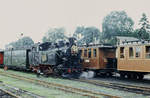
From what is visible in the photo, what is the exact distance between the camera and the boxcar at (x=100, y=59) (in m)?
17.4

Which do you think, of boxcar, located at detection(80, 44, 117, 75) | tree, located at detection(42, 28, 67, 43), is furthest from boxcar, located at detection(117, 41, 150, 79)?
tree, located at detection(42, 28, 67, 43)

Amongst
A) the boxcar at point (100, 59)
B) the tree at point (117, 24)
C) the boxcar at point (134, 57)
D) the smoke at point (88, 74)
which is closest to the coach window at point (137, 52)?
the boxcar at point (134, 57)

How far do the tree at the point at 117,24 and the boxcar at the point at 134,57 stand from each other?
189 ft

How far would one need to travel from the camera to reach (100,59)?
57.1 feet

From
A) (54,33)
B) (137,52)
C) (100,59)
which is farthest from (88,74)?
(54,33)

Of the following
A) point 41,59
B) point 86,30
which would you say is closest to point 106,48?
point 41,59

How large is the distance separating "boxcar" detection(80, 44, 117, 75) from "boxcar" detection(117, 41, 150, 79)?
6.26ft

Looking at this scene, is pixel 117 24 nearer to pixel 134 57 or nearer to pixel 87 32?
pixel 87 32

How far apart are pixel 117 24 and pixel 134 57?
65395 mm

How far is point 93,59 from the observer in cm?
1781

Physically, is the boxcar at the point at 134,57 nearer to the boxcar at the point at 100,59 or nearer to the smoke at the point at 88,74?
the boxcar at the point at 100,59

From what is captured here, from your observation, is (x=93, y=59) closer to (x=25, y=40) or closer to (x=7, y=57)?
(x=7, y=57)

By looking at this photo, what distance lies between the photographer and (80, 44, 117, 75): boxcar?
17.4 metres

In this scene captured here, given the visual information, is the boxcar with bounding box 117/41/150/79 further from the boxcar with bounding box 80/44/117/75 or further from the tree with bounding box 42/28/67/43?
the tree with bounding box 42/28/67/43
